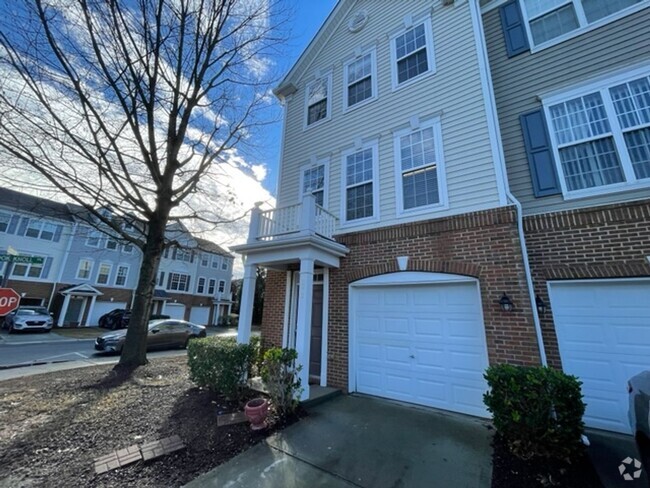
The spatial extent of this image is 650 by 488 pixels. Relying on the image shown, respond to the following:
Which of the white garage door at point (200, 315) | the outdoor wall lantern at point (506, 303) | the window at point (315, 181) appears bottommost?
the white garage door at point (200, 315)

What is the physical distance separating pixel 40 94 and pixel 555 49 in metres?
12.0

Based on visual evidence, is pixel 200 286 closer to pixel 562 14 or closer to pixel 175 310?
pixel 175 310

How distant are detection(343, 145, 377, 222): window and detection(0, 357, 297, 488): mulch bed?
4.76 metres

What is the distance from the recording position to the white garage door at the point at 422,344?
509cm

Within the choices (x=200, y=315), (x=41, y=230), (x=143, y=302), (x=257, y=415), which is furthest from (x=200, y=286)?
(x=257, y=415)

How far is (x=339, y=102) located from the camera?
852 centimetres

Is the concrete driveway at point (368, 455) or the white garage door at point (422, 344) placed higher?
the white garage door at point (422, 344)

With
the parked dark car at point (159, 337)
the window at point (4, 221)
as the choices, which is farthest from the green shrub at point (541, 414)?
Answer: the window at point (4, 221)

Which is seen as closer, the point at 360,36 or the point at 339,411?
the point at 339,411

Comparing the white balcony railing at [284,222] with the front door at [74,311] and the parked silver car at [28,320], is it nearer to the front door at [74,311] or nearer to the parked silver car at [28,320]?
the parked silver car at [28,320]

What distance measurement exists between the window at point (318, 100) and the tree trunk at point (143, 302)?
5.65 meters

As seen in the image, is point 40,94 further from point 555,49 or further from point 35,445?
point 555,49

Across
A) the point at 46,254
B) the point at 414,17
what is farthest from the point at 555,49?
the point at 46,254

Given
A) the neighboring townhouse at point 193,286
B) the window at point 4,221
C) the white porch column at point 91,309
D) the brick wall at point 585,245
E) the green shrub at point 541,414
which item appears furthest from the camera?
the neighboring townhouse at point 193,286
